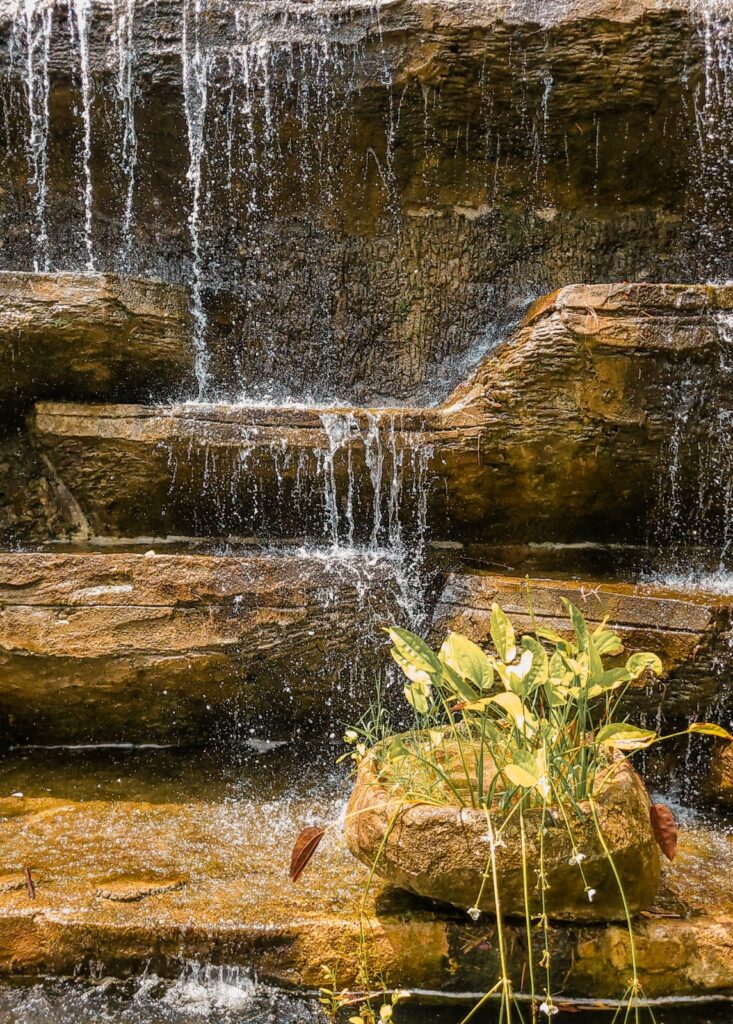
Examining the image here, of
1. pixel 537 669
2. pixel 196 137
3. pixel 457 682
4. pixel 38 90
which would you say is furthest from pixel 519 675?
pixel 38 90

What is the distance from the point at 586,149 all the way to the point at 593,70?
522mm

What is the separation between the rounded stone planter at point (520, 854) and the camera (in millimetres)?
2477

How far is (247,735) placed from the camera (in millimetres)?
4285

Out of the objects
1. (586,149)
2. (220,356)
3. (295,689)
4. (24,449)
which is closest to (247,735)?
(295,689)

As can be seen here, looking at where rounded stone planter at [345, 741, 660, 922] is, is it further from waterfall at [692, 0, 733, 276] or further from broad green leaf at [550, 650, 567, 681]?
waterfall at [692, 0, 733, 276]

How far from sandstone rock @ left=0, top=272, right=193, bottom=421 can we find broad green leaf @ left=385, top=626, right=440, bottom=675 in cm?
293

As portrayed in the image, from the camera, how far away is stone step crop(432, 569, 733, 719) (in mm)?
3979

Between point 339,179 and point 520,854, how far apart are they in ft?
16.7

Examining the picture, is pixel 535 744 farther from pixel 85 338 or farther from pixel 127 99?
pixel 127 99

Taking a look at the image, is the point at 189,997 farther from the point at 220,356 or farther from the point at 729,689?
the point at 220,356

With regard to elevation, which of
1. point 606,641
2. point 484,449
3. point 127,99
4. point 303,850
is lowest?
point 303,850

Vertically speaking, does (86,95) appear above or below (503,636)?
above

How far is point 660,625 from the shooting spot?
4020mm

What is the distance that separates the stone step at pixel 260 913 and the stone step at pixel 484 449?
1.65 meters
